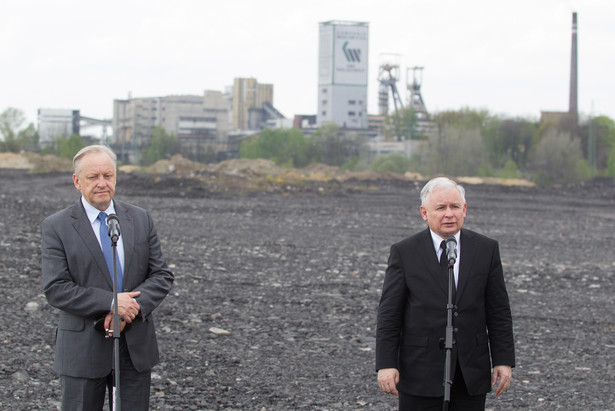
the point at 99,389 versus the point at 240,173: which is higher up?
the point at 240,173

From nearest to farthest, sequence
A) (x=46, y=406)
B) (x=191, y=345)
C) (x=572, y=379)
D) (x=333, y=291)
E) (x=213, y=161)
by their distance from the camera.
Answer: (x=46, y=406), (x=572, y=379), (x=191, y=345), (x=333, y=291), (x=213, y=161)

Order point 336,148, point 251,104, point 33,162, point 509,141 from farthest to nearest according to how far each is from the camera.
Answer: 1. point 251,104
2. point 336,148
3. point 509,141
4. point 33,162

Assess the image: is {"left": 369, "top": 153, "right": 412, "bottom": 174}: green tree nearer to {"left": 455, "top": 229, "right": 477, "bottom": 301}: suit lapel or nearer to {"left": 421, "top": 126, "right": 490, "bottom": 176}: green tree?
{"left": 421, "top": 126, "right": 490, "bottom": 176}: green tree

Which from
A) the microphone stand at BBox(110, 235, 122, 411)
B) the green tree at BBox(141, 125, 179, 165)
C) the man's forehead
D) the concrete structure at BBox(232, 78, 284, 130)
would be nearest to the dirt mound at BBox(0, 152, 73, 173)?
the green tree at BBox(141, 125, 179, 165)

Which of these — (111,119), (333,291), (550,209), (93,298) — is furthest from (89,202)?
(111,119)

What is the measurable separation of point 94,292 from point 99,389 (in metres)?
0.54

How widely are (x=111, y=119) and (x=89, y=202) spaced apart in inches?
5971

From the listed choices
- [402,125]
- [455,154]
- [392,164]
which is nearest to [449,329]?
[455,154]

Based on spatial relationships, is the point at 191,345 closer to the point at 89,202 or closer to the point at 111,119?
the point at 89,202

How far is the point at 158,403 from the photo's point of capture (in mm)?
7129

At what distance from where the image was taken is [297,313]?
1137 centimetres

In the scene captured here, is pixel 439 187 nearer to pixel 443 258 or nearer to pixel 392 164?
pixel 443 258

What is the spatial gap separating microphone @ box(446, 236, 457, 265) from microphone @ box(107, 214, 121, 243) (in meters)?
1.61

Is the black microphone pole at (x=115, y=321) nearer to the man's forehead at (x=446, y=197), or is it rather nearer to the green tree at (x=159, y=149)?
the man's forehead at (x=446, y=197)
